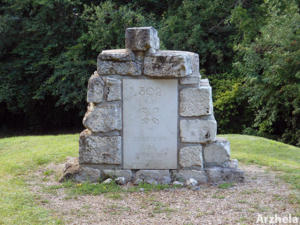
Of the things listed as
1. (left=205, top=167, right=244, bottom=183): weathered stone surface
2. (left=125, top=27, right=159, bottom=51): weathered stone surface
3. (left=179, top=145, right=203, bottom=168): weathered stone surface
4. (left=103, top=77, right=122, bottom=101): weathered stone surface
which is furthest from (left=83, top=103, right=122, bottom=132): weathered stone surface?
(left=205, top=167, right=244, bottom=183): weathered stone surface

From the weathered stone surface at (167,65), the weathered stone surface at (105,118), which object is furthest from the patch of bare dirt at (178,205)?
the weathered stone surface at (167,65)

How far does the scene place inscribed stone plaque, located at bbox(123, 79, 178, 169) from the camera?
5.12 metres

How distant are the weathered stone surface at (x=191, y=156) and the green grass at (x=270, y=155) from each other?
1242 mm

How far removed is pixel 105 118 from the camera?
5129 millimetres

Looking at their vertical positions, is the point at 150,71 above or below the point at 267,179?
above

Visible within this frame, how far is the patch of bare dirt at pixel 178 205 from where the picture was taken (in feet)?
13.0

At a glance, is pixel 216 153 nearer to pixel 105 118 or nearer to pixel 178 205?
pixel 178 205

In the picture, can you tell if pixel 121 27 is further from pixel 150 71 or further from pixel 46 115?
pixel 150 71

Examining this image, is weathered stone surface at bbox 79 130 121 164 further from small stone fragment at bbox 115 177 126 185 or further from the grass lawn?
the grass lawn

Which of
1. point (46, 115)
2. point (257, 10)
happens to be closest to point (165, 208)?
point (257, 10)

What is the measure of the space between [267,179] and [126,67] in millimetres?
2457

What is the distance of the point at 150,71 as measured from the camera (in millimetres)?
5051

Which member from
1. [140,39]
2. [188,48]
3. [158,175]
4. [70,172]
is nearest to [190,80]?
[140,39]

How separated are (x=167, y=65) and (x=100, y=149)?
4.64ft
